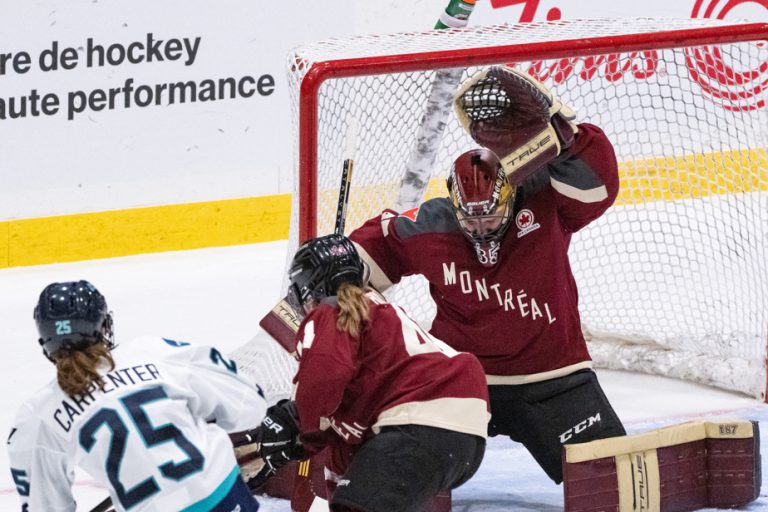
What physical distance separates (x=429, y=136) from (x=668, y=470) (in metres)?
1.22

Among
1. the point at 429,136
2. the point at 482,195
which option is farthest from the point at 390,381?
the point at 429,136

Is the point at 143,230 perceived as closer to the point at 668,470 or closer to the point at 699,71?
the point at 699,71

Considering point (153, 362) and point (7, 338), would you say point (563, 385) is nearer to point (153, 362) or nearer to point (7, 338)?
point (153, 362)

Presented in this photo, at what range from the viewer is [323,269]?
9.42 feet

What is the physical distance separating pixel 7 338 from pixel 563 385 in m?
2.15

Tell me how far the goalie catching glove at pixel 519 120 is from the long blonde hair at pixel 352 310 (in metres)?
0.56

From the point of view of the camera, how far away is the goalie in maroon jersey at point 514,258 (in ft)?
10.7

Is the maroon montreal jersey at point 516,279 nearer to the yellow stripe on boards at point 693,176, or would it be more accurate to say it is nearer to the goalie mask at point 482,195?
the goalie mask at point 482,195

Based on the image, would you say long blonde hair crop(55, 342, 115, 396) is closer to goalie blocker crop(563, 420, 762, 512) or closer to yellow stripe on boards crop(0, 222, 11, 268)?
goalie blocker crop(563, 420, 762, 512)

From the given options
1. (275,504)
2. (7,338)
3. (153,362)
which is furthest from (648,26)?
(7,338)

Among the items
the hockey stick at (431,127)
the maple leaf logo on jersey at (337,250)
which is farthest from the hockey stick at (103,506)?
the hockey stick at (431,127)

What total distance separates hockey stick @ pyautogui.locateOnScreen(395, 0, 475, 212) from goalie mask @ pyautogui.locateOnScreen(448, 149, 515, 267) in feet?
2.22

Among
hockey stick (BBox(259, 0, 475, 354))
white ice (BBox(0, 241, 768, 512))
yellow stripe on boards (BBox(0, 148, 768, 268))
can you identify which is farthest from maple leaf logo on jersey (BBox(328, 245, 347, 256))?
yellow stripe on boards (BBox(0, 148, 768, 268))

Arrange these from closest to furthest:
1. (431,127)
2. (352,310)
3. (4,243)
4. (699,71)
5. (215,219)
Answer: (352,310), (431,127), (699,71), (4,243), (215,219)
